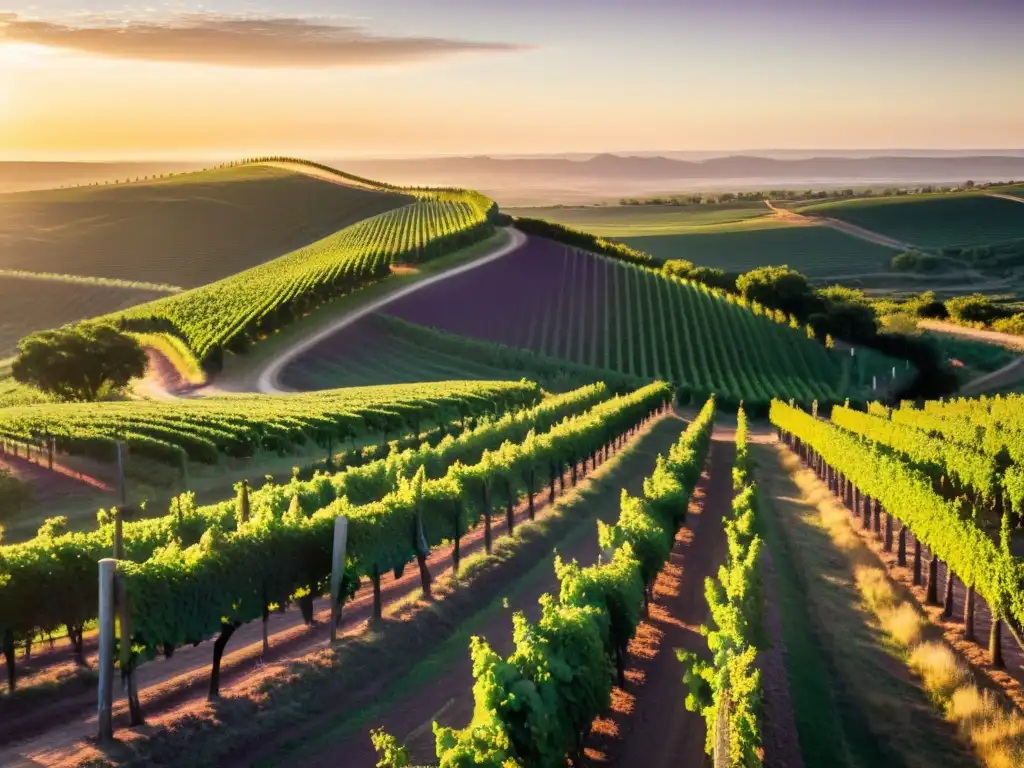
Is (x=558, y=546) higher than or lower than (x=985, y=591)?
lower

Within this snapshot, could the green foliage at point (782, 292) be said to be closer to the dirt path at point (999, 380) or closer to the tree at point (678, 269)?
the tree at point (678, 269)

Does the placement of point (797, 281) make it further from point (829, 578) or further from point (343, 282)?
point (829, 578)

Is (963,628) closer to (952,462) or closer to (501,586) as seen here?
(501,586)

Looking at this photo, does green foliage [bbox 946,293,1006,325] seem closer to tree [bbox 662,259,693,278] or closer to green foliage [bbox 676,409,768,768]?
tree [bbox 662,259,693,278]

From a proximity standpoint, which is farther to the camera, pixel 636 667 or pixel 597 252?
pixel 597 252

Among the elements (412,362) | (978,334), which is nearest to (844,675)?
(412,362)

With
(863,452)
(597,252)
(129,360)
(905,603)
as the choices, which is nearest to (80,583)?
(905,603)
